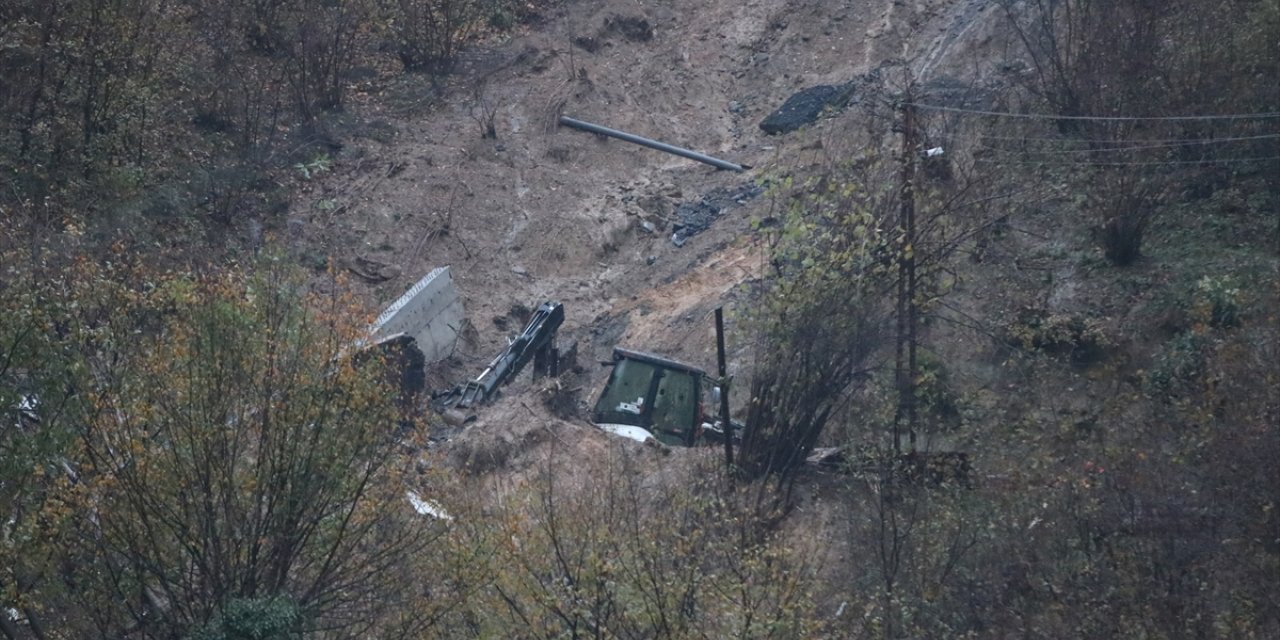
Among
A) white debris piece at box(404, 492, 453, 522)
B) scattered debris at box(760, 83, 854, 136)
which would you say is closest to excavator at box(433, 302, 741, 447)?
white debris piece at box(404, 492, 453, 522)

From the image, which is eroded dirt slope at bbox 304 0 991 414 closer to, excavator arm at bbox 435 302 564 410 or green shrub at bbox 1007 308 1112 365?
excavator arm at bbox 435 302 564 410

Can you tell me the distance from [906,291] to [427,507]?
7049mm

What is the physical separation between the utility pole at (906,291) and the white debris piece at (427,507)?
5.92 metres

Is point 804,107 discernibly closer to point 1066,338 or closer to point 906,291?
point 1066,338

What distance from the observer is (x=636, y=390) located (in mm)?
18031

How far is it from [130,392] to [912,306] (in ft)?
30.6

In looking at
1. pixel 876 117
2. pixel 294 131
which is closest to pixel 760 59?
pixel 876 117

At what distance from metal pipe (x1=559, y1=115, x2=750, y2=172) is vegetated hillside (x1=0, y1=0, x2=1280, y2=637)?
237 mm

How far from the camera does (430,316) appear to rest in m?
20.9

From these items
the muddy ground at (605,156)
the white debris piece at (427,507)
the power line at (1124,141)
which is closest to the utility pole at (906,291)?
the muddy ground at (605,156)

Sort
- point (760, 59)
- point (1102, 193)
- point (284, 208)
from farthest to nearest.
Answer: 1. point (760, 59)
2. point (284, 208)
3. point (1102, 193)

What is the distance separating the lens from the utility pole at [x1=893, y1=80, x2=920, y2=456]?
1505 centimetres

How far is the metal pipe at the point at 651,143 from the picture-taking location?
997 inches

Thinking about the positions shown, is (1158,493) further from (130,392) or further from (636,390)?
(130,392)
